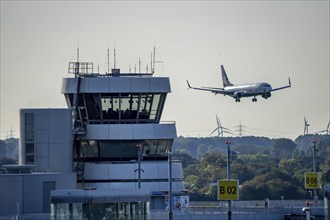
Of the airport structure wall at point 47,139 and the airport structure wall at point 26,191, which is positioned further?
the airport structure wall at point 47,139

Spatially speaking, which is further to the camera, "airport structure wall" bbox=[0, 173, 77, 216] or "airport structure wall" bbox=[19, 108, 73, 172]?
"airport structure wall" bbox=[19, 108, 73, 172]

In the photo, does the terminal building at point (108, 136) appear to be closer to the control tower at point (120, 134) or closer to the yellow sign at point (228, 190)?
the control tower at point (120, 134)

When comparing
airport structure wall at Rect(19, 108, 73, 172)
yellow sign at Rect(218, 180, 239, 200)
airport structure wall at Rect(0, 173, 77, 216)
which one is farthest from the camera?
airport structure wall at Rect(19, 108, 73, 172)

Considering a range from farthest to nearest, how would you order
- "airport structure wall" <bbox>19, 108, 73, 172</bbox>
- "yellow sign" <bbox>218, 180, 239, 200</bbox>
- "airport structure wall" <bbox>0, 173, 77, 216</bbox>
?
"airport structure wall" <bbox>19, 108, 73, 172</bbox> < "airport structure wall" <bbox>0, 173, 77, 216</bbox> < "yellow sign" <bbox>218, 180, 239, 200</bbox>

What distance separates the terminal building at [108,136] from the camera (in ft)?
362

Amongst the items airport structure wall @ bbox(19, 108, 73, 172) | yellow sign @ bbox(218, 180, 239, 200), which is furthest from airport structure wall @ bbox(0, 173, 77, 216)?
yellow sign @ bbox(218, 180, 239, 200)

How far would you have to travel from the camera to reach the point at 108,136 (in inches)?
4417

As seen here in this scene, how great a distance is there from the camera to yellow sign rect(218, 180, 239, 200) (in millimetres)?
89875

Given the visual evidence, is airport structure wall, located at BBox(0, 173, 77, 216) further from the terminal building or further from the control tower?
the control tower

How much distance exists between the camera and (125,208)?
7919 centimetres

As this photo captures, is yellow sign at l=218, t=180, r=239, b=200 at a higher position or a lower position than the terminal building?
lower

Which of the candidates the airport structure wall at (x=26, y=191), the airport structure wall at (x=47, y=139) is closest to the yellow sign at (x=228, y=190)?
the airport structure wall at (x=26, y=191)

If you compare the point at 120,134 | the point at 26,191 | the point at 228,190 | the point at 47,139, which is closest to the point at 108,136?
the point at 120,134

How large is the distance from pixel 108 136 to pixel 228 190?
2363cm
